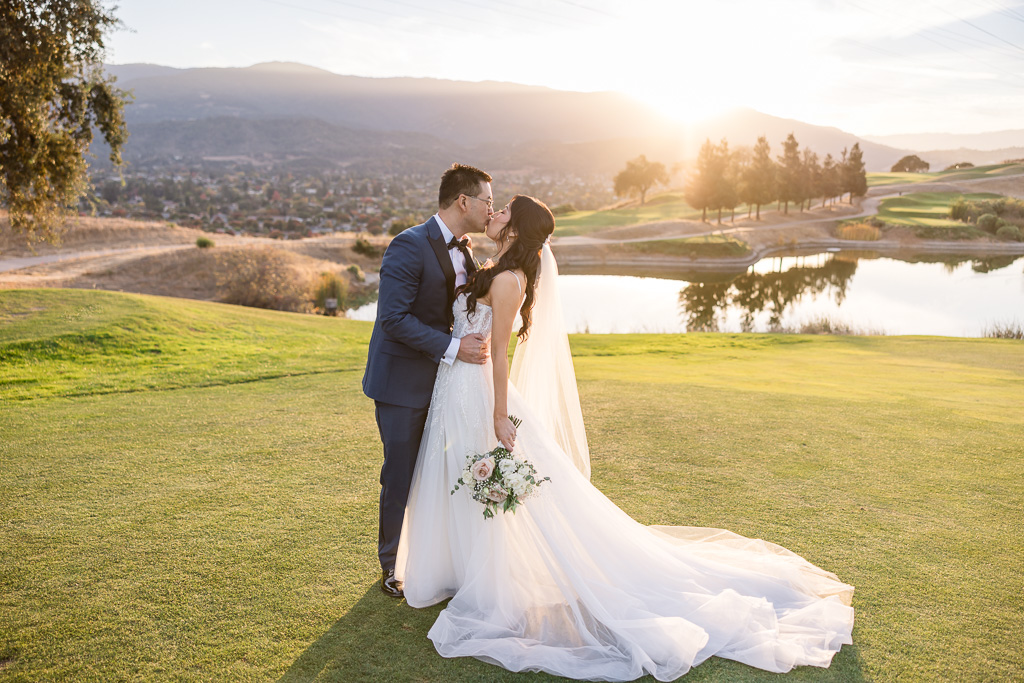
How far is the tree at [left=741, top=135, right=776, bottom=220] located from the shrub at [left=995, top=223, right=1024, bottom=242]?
18.7 meters

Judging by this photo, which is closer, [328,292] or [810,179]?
[328,292]

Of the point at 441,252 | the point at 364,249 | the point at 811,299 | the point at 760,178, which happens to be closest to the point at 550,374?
the point at 441,252

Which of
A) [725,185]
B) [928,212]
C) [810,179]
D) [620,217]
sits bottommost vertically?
[928,212]

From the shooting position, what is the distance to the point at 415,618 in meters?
3.98

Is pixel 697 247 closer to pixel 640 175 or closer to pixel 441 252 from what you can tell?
pixel 640 175

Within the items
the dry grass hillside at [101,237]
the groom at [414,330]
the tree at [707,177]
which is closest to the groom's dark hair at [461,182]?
the groom at [414,330]

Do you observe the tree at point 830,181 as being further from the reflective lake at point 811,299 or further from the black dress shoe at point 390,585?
the black dress shoe at point 390,585

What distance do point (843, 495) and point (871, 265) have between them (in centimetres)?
4339

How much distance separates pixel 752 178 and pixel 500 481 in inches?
2408

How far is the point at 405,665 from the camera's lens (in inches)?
137

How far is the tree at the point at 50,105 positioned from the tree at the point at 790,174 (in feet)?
196

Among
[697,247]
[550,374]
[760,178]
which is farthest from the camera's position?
[760,178]

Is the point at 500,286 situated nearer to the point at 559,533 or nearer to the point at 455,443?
the point at 455,443

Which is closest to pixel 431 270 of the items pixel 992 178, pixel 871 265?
pixel 871 265
